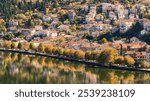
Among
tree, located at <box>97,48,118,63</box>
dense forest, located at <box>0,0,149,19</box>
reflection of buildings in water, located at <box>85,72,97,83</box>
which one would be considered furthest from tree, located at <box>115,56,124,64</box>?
dense forest, located at <box>0,0,149,19</box>

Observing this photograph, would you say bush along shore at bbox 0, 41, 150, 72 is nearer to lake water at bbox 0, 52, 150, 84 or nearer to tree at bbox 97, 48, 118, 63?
tree at bbox 97, 48, 118, 63

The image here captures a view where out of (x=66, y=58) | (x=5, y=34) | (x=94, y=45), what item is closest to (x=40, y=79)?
(x=66, y=58)

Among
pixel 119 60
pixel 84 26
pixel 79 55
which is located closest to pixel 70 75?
pixel 119 60

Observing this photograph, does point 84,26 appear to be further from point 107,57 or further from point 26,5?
point 107,57

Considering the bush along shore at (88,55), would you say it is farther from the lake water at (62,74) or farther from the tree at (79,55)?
the lake water at (62,74)

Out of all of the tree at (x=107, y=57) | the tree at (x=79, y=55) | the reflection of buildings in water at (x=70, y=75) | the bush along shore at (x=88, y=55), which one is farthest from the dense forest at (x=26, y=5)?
the reflection of buildings in water at (x=70, y=75)
